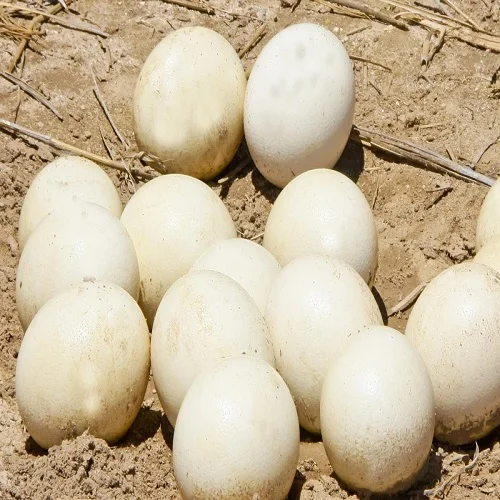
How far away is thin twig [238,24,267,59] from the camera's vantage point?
610 cm

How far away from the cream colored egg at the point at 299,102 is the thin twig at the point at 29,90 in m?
0.99

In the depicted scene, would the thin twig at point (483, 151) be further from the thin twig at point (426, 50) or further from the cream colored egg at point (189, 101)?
the cream colored egg at point (189, 101)

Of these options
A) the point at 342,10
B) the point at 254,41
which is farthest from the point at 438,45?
the point at 254,41

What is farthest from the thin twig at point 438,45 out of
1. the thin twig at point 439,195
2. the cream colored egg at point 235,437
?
the cream colored egg at point 235,437

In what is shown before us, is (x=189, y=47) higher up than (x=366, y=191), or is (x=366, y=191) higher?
(x=189, y=47)

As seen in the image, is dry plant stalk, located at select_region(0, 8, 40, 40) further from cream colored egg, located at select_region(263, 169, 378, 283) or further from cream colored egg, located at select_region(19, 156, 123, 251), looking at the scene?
cream colored egg, located at select_region(263, 169, 378, 283)

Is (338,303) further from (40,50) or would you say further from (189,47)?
(40,50)

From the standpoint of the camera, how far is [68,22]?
620cm

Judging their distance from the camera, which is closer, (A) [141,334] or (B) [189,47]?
(A) [141,334]

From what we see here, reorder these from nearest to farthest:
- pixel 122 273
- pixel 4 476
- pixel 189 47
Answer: pixel 4 476 → pixel 122 273 → pixel 189 47

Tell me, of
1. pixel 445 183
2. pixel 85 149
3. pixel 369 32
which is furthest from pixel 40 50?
pixel 445 183

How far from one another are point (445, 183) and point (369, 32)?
104 cm

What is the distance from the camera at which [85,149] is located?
18.7 ft

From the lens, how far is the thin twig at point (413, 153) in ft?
18.3
